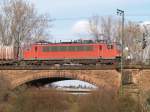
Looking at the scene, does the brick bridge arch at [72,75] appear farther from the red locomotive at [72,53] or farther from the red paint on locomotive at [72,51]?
the red paint on locomotive at [72,51]

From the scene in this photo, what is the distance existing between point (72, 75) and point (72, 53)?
3786 millimetres

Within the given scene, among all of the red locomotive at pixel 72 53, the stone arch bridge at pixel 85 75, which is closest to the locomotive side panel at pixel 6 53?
the red locomotive at pixel 72 53

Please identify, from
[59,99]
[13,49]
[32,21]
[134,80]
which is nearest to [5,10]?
[32,21]

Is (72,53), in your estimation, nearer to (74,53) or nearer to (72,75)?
(74,53)

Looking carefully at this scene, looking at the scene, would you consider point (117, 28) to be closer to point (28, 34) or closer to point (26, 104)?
point (28, 34)

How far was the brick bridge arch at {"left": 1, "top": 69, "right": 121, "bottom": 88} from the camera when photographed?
2098 inches

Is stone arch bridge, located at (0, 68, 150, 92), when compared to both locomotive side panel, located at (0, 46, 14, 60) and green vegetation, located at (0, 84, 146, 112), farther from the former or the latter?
green vegetation, located at (0, 84, 146, 112)

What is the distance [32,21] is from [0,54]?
1734cm

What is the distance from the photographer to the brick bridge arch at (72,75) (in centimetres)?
5328

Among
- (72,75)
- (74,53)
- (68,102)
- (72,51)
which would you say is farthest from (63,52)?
(68,102)

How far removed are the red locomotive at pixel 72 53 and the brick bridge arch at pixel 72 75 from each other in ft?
6.05

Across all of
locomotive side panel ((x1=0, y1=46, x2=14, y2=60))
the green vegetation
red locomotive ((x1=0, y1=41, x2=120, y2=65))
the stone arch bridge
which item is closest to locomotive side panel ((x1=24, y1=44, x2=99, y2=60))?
red locomotive ((x1=0, y1=41, x2=120, y2=65))

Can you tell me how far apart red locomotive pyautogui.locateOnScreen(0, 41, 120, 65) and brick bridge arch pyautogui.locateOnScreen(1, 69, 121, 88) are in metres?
1.84

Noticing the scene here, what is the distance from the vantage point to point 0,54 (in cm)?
6225
